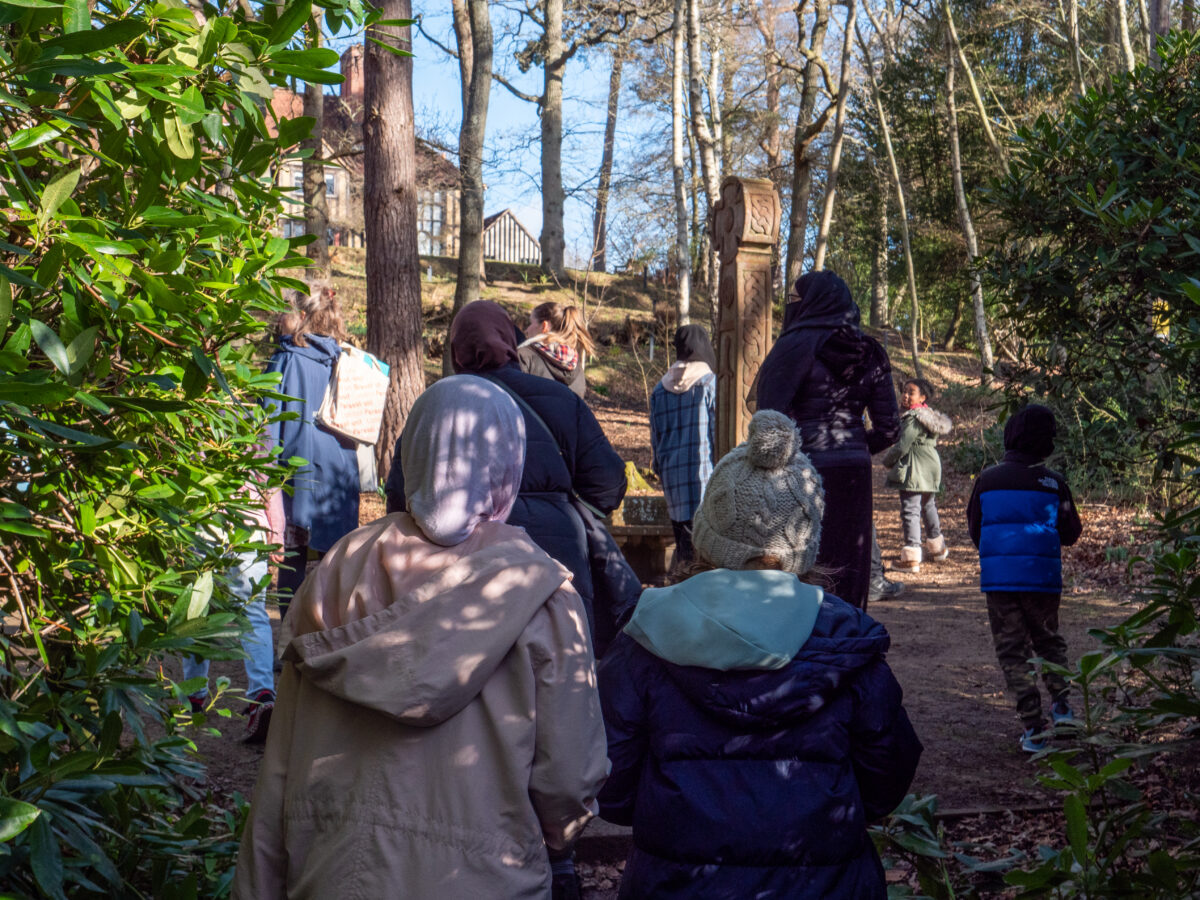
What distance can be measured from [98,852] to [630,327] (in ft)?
73.4

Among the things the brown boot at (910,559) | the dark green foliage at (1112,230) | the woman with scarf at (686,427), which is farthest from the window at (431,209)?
the dark green foliage at (1112,230)

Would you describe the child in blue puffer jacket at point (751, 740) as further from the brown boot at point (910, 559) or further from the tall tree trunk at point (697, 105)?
the tall tree trunk at point (697, 105)

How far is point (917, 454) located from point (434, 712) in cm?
975

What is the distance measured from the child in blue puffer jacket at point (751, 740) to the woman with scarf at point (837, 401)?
342 cm

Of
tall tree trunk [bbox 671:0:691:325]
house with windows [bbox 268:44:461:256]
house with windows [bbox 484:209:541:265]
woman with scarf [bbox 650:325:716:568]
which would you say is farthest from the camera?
house with windows [bbox 484:209:541:265]

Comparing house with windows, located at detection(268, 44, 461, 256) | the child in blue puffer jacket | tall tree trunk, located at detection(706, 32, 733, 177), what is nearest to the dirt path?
the child in blue puffer jacket

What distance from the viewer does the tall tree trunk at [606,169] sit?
24.3m

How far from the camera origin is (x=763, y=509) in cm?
252

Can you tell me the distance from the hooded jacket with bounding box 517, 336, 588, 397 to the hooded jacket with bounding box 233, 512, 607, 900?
14.1ft

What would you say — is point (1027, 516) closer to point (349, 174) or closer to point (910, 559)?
point (910, 559)

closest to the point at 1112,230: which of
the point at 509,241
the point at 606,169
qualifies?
the point at 606,169

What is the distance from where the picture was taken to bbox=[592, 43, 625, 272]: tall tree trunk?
955 inches

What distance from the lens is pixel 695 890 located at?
221cm

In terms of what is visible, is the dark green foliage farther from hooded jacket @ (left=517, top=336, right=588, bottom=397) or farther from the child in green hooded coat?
the child in green hooded coat
